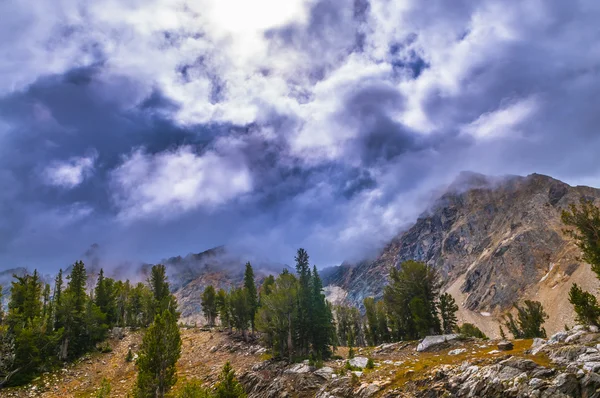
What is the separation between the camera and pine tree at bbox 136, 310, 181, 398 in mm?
37812

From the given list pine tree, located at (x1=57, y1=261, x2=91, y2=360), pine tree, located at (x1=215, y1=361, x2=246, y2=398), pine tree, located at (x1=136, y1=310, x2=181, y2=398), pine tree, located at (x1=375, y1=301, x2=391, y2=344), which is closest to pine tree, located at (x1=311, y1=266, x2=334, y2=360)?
pine tree, located at (x1=136, y1=310, x2=181, y2=398)

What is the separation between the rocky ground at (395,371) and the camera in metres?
26.2

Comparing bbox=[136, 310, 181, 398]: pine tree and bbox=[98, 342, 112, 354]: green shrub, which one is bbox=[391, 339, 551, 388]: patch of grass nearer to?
bbox=[136, 310, 181, 398]: pine tree

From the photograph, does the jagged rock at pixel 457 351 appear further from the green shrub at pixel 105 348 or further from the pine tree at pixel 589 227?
the green shrub at pixel 105 348

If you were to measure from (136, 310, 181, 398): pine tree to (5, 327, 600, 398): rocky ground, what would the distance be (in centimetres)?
1213

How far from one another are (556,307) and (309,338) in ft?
612

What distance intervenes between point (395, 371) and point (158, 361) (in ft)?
93.2

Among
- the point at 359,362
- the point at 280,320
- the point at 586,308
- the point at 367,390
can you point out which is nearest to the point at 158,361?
the point at 280,320

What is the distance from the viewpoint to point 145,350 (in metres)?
39.9

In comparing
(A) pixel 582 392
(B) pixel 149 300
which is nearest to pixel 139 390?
(A) pixel 582 392

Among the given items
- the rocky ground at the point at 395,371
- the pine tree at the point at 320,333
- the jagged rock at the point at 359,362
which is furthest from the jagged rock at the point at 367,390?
the pine tree at the point at 320,333

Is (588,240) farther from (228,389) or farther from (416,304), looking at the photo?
(228,389)

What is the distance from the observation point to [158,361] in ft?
129

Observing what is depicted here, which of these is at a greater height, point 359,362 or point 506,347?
point 506,347
